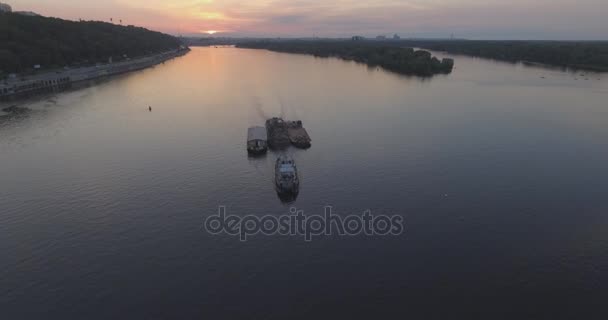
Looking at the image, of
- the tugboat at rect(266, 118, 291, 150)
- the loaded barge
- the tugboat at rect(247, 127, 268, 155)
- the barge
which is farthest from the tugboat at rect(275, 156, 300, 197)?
the barge

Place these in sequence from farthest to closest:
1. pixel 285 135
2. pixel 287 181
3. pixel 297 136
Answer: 1. pixel 285 135
2. pixel 297 136
3. pixel 287 181

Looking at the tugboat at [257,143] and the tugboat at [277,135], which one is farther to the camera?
the tugboat at [277,135]

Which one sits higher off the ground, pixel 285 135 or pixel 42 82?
pixel 42 82

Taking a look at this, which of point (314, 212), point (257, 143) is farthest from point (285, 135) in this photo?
point (314, 212)

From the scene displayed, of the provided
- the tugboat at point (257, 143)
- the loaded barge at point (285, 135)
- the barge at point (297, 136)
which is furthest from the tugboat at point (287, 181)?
the barge at point (297, 136)

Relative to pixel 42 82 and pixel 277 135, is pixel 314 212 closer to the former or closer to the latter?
pixel 277 135

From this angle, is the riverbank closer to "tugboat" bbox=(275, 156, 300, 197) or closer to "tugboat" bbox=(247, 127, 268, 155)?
"tugboat" bbox=(247, 127, 268, 155)

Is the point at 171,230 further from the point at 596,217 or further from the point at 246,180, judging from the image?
the point at 596,217

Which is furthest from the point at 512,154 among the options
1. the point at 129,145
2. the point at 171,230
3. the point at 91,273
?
the point at 129,145

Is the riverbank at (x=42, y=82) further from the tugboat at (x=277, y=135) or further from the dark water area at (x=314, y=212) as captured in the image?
the tugboat at (x=277, y=135)
